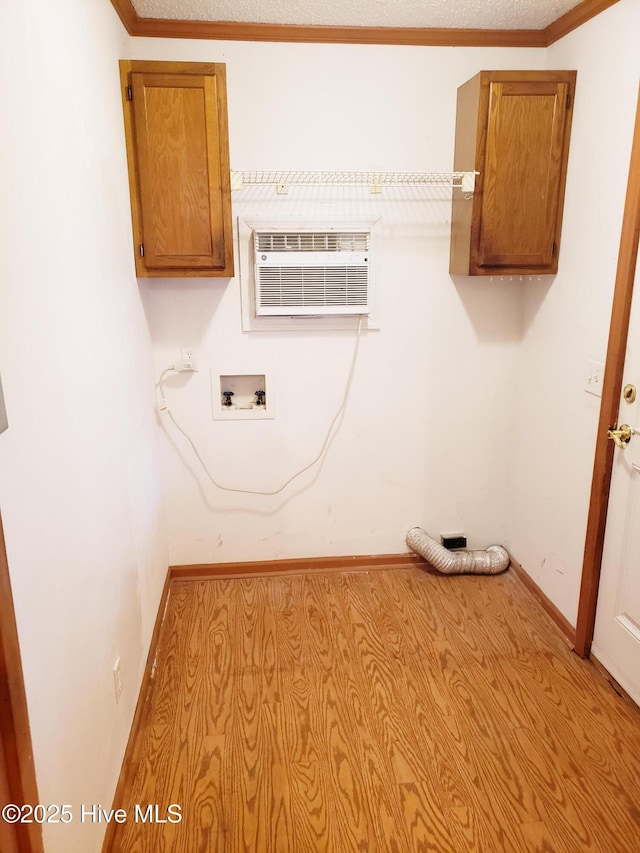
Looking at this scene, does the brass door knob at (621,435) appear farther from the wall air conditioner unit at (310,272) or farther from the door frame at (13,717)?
the door frame at (13,717)

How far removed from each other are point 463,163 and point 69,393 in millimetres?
1959

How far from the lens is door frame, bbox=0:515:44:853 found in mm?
919

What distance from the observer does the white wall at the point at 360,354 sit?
8.20 feet

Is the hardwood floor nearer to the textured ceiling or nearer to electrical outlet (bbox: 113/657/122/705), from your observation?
electrical outlet (bbox: 113/657/122/705)

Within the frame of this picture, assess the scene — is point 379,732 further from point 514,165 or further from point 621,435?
point 514,165

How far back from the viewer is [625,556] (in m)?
2.13

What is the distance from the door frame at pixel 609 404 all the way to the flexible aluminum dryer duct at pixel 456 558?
24.6 inches

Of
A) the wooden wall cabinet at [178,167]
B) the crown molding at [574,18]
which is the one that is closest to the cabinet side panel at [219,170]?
the wooden wall cabinet at [178,167]

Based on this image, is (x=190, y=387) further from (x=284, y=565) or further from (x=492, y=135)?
(x=492, y=135)

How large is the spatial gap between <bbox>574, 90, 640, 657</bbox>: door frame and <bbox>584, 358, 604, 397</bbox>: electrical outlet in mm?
41

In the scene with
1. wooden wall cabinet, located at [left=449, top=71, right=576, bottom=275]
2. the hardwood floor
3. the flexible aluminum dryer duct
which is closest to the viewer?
the hardwood floor

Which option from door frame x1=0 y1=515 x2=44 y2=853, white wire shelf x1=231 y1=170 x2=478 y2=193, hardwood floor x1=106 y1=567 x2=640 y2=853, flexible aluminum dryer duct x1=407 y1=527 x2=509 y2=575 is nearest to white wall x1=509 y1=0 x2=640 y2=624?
flexible aluminum dryer duct x1=407 y1=527 x2=509 y2=575

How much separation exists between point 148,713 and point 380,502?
4.79ft

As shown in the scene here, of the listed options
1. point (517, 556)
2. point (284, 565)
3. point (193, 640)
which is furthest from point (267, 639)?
point (517, 556)
